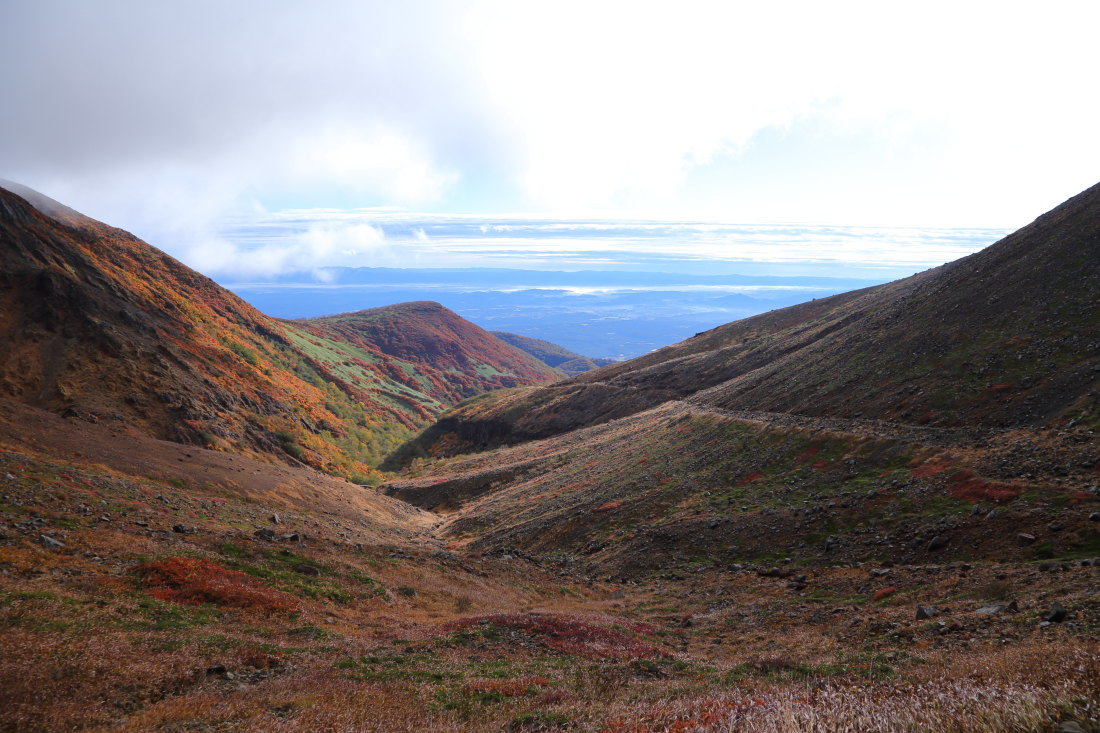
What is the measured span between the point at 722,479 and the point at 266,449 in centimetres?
4518

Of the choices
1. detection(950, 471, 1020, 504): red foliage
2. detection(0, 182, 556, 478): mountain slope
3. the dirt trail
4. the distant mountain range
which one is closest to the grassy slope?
the distant mountain range

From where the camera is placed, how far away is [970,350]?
3569 cm

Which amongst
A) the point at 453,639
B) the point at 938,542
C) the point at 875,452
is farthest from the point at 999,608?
the point at 875,452

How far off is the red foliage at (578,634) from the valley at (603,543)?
0.17 metres

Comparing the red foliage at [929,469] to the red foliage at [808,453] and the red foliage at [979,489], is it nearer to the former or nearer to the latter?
the red foliage at [979,489]

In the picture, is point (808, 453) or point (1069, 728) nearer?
point (1069, 728)

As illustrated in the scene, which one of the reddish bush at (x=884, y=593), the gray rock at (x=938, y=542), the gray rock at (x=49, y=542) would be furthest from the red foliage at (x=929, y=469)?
the gray rock at (x=49, y=542)

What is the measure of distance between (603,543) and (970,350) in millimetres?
26983

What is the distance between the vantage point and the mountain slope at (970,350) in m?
28.8

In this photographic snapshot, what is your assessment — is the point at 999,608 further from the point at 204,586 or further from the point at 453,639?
the point at 204,586

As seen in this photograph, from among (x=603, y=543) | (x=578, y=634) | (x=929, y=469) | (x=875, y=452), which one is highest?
(x=875, y=452)

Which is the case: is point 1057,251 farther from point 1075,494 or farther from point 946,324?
point 1075,494

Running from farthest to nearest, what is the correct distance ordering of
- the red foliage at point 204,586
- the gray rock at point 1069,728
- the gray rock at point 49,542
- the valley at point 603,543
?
the gray rock at point 49,542, the red foliage at point 204,586, the valley at point 603,543, the gray rock at point 1069,728

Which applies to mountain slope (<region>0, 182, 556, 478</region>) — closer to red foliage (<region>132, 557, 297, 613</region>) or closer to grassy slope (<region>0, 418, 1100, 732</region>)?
grassy slope (<region>0, 418, 1100, 732</region>)
